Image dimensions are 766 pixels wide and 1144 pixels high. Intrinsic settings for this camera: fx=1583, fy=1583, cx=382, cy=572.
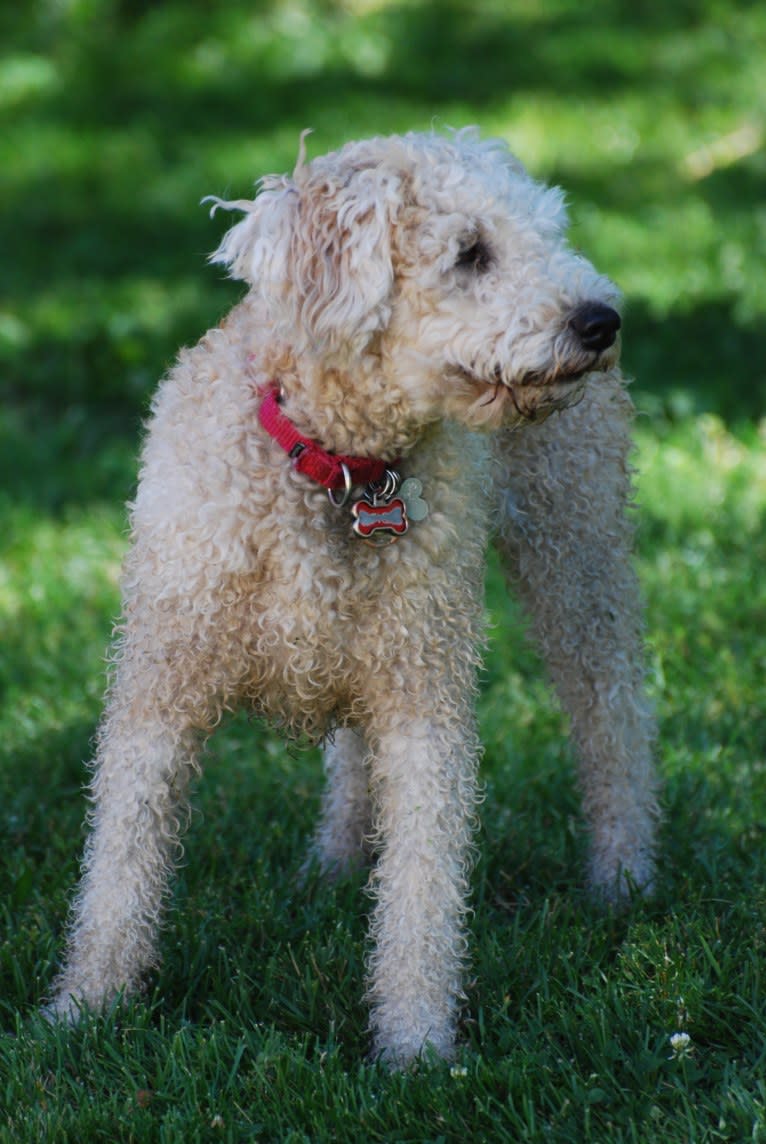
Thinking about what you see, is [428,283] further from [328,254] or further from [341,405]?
[341,405]

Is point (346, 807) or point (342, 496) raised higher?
point (342, 496)

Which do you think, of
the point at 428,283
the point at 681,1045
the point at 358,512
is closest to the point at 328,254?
the point at 428,283

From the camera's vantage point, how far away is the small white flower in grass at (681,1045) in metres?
2.83

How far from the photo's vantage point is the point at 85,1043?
9.80 ft

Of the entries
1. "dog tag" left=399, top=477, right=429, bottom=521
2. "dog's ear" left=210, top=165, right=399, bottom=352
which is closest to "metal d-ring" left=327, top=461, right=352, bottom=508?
"dog tag" left=399, top=477, right=429, bottom=521

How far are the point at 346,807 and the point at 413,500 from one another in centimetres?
116

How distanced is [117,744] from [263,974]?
Answer: 58cm

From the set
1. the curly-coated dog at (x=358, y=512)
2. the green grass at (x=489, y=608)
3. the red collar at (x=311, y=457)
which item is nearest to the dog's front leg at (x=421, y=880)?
the curly-coated dog at (x=358, y=512)

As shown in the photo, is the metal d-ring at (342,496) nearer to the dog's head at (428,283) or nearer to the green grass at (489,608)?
the dog's head at (428,283)

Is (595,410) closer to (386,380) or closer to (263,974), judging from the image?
(386,380)

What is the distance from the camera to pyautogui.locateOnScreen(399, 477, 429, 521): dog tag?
3.05 m

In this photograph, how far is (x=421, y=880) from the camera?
3.15 m

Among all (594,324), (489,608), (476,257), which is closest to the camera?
(594,324)

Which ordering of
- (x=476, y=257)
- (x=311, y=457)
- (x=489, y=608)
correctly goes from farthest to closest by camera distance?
(x=489, y=608) < (x=311, y=457) < (x=476, y=257)
